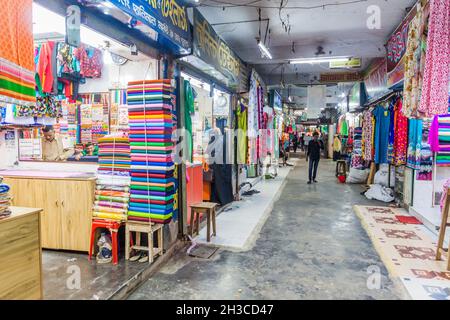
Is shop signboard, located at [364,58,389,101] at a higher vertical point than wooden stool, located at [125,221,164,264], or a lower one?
higher

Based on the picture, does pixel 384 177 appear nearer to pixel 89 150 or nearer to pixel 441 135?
pixel 441 135

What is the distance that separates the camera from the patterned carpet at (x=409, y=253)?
341cm

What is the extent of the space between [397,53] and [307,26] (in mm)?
1989

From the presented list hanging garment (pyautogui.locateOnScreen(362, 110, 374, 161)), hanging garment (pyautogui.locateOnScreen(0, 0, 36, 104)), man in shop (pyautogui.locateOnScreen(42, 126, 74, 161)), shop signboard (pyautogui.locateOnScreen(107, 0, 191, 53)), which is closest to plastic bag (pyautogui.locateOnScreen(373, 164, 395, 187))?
hanging garment (pyautogui.locateOnScreen(362, 110, 374, 161))

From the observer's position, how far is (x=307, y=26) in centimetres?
701

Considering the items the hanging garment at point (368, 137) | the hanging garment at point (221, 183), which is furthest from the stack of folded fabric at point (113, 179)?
the hanging garment at point (368, 137)

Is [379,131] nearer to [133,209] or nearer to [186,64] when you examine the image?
[186,64]

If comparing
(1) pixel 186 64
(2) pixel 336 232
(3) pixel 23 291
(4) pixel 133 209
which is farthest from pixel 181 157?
(2) pixel 336 232

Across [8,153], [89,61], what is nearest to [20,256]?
[8,153]

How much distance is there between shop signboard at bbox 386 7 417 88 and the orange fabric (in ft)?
19.4

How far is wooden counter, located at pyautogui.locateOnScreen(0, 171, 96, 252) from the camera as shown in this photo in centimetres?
404

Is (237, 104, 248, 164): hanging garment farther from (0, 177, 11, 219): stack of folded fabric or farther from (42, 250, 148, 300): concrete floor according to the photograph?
(0, 177, 11, 219): stack of folded fabric

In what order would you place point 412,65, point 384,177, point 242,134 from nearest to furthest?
point 412,65, point 242,134, point 384,177

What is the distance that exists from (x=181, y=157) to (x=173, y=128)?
52 centimetres
